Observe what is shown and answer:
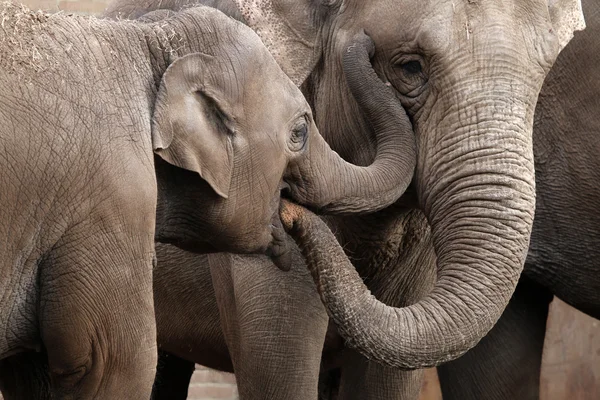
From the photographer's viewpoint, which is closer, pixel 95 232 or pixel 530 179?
pixel 95 232

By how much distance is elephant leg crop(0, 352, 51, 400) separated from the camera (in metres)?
4.27

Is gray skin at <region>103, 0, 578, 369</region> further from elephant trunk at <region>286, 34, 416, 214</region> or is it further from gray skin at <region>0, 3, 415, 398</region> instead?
gray skin at <region>0, 3, 415, 398</region>

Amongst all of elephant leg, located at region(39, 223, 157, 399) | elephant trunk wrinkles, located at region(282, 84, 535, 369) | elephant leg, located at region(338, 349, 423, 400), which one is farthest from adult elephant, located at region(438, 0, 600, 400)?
elephant leg, located at region(39, 223, 157, 399)

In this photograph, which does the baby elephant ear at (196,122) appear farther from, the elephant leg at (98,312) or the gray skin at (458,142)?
the gray skin at (458,142)

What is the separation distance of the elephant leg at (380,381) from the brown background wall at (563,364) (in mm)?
2400

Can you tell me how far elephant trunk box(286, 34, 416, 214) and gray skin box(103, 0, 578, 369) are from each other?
35 millimetres

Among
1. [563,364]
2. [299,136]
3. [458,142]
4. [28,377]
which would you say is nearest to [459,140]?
[458,142]

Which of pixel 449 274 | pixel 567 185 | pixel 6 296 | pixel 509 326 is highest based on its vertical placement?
pixel 567 185

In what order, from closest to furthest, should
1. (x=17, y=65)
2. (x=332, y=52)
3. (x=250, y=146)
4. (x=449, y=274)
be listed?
(x=17, y=65) → (x=250, y=146) → (x=449, y=274) → (x=332, y=52)

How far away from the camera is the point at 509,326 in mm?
6133

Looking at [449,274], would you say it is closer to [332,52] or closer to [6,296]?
[332,52]

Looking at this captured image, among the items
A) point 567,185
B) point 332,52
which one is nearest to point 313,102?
point 332,52

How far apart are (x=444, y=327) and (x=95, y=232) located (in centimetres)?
104

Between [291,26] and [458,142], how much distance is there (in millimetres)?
740
